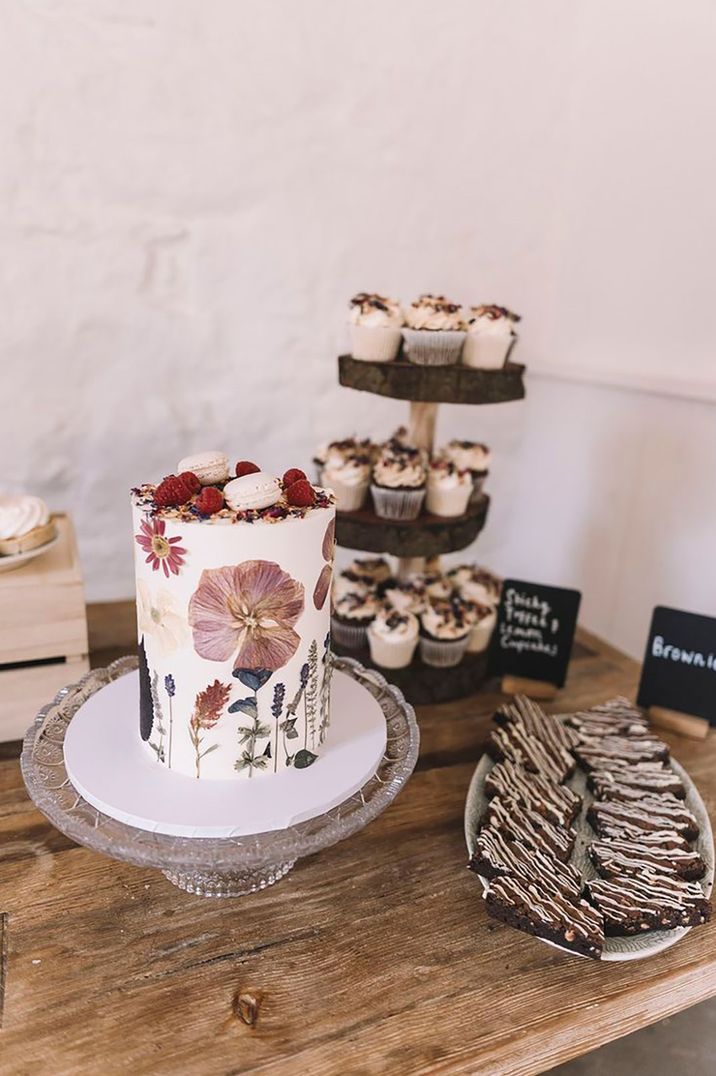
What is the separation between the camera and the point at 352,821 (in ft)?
2.55

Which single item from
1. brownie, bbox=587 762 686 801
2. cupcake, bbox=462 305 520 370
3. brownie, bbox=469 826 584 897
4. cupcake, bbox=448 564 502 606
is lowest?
brownie, bbox=587 762 686 801

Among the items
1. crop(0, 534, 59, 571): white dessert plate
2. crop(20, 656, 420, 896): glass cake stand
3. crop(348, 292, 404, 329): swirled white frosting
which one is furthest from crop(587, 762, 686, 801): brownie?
crop(0, 534, 59, 571): white dessert plate

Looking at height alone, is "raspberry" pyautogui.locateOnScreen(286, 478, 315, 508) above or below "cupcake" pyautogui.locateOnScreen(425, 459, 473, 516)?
above

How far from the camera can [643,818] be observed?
0.99 metres

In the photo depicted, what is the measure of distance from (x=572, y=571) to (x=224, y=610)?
4.23 feet

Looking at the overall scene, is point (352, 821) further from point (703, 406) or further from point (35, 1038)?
point (703, 406)

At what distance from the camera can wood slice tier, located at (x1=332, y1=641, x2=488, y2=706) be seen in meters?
1.29

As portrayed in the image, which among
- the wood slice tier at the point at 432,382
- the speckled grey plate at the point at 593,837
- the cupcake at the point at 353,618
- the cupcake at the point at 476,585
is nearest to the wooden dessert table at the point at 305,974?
the speckled grey plate at the point at 593,837

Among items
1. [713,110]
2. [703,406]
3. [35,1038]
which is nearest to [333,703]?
[35,1038]

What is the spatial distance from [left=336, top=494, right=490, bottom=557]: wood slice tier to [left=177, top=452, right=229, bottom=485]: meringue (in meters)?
0.36

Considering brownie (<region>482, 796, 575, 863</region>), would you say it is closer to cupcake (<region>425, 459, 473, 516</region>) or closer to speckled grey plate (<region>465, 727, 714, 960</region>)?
speckled grey plate (<region>465, 727, 714, 960</region>)

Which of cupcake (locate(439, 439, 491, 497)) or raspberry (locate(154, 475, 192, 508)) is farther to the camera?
cupcake (locate(439, 439, 491, 497))

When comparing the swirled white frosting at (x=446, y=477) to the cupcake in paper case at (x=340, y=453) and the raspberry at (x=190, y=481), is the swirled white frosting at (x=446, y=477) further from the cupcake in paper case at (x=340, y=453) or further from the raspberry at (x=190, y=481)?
the raspberry at (x=190, y=481)

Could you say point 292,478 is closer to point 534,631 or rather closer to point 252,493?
point 252,493
